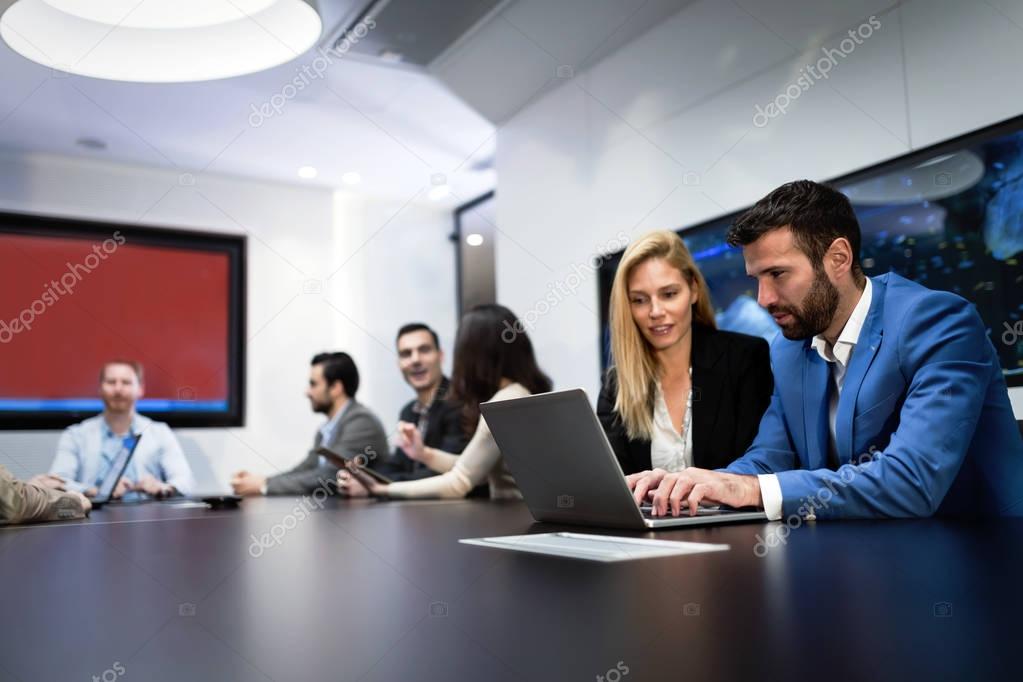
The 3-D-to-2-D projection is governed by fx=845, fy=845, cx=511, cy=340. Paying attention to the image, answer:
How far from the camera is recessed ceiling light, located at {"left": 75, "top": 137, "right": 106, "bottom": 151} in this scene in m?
5.38

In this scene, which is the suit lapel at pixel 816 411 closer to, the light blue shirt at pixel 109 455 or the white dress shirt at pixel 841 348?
the white dress shirt at pixel 841 348

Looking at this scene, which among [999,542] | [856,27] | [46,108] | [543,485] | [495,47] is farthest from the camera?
[46,108]

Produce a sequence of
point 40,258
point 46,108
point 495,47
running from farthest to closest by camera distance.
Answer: point 40,258
point 46,108
point 495,47

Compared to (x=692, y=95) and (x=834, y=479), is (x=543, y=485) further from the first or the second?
(x=692, y=95)

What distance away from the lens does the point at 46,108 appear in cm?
486

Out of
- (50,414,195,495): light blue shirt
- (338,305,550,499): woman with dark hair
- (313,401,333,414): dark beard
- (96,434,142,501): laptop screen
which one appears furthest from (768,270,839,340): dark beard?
(50,414,195,495): light blue shirt

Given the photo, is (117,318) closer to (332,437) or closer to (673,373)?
(332,437)

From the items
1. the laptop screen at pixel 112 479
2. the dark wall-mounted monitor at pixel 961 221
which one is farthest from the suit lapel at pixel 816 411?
the laptop screen at pixel 112 479

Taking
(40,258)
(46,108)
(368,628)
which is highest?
(46,108)

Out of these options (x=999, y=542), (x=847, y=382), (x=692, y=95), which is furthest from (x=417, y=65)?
(x=999, y=542)

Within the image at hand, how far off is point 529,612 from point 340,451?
3586 mm

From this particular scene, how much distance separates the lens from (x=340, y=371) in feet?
14.9

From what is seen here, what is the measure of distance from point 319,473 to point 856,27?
9.51 feet

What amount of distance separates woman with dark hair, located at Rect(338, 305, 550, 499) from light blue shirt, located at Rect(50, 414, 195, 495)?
7.20 feet
